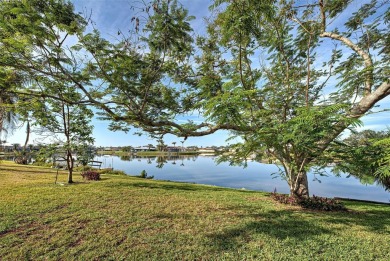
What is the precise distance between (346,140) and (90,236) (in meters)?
8.43

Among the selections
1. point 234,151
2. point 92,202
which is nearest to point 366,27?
point 234,151

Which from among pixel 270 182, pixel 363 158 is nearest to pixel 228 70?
pixel 363 158

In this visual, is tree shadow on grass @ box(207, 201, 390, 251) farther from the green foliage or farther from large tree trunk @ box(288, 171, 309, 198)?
the green foliage

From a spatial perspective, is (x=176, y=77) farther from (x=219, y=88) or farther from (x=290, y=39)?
(x=290, y=39)

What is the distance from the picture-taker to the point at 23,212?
582 centimetres

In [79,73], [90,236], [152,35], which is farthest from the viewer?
[79,73]

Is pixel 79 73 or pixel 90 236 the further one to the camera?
pixel 79 73

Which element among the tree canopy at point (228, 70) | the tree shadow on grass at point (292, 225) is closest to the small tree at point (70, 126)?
the tree canopy at point (228, 70)

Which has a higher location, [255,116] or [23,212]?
[255,116]

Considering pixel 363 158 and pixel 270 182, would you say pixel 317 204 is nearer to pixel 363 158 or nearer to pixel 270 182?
pixel 363 158

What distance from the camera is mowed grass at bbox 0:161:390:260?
3721 millimetres

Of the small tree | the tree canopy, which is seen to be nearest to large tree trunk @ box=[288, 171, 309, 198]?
the tree canopy

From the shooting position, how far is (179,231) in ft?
15.4

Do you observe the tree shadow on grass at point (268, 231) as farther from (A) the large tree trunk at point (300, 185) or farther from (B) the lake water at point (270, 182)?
(A) the large tree trunk at point (300, 185)
